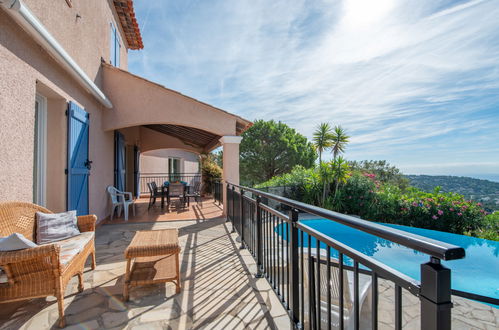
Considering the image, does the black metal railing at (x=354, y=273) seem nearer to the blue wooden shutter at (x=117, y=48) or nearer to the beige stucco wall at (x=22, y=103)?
the beige stucco wall at (x=22, y=103)

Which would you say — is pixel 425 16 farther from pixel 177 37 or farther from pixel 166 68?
pixel 166 68

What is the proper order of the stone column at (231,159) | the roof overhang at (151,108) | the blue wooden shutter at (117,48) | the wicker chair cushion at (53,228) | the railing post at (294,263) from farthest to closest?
the blue wooden shutter at (117,48), the stone column at (231,159), the roof overhang at (151,108), the wicker chair cushion at (53,228), the railing post at (294,263)

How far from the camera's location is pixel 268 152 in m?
26.5

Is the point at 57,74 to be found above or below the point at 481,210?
above

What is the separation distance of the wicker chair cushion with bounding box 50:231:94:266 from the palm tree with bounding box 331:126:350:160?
1212 cm

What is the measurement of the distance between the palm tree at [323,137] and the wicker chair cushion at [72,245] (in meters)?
12.0

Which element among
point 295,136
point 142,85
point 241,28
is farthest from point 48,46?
point 295,136

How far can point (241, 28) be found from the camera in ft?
22.4

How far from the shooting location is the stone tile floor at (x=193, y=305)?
6.88ft

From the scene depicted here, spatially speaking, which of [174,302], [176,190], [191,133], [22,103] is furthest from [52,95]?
[191,133]

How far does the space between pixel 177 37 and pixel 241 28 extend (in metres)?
2.35

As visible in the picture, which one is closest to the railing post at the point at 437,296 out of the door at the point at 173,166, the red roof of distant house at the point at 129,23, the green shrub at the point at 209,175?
the red roof of distant house at the point at 129,23

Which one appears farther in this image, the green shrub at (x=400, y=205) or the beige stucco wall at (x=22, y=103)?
the green shrub at (x=400, y=205)

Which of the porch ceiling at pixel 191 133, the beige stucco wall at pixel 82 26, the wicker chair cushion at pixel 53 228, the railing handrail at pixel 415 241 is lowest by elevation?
the wicker chair cushion at pixel 53 228
